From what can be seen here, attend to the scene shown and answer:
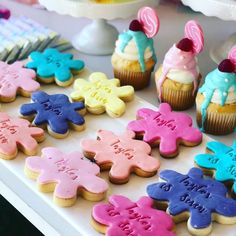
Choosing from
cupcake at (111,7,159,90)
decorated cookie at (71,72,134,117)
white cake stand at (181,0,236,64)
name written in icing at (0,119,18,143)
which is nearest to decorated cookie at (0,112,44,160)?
name written in icing at (0,119,18,143)

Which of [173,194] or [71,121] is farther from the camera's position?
[71,121]

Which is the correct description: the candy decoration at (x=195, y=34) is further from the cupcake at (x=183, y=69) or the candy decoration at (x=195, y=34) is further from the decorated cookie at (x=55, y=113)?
the decorated cookie at (x=55, y=113)

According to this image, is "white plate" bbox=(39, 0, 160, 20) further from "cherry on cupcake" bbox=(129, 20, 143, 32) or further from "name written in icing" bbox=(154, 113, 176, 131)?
"name written in icing" bbox=(154, 113, 176, 131)

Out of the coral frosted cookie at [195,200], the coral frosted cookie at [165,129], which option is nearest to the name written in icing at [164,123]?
the coral frosted cookie at [165,129]

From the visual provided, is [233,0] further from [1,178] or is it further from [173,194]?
[1,178]

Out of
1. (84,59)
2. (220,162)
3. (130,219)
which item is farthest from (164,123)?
(84,59)

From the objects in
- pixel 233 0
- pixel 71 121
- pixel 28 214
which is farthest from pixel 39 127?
pixel 233 0
